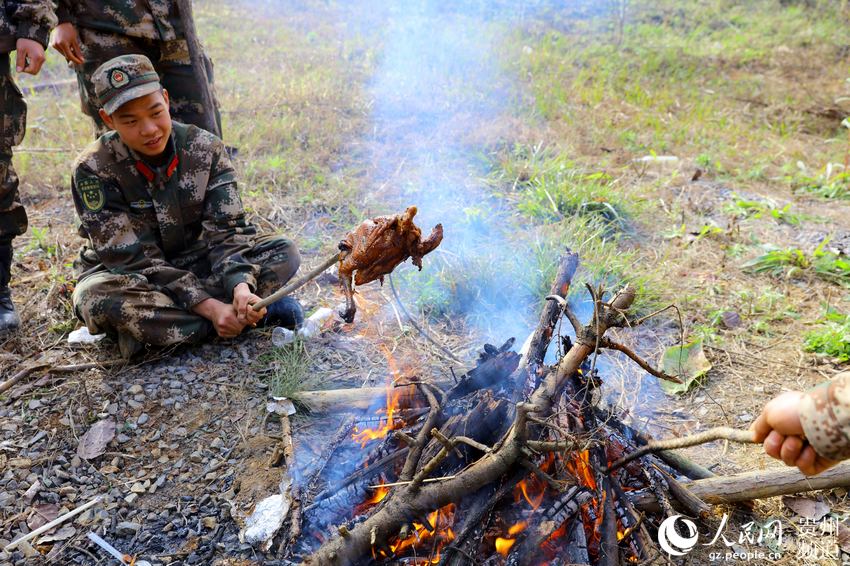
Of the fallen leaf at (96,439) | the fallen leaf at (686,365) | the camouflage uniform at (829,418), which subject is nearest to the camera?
the camouflage uniform at (829,418)

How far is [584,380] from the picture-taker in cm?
266

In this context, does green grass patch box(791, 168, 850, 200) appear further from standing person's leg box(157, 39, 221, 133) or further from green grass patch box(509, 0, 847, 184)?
standing person's leg box(157, 39, 221, 133)

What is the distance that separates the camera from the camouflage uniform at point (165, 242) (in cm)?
349

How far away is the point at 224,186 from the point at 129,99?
30.2 inches

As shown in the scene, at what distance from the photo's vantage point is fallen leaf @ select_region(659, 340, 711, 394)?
3.43m

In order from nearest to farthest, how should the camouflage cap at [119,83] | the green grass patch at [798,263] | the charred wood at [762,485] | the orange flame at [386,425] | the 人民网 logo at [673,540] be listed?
the 人民网 logo at [673,540]
the charred wood at [762,485]
the orange flame at [386,425]
the camouflage cap at [119,83]
the green grass patch at [798,263]

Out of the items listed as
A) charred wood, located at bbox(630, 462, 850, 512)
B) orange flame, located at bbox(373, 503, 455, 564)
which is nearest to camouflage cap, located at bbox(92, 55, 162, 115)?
orange flame, located at bbox(373, 503, 455, 564)

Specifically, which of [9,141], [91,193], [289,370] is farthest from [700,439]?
[9,141]

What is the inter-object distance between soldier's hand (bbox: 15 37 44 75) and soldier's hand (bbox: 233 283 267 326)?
1770mm

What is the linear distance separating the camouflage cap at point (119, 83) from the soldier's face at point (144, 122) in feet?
0.14

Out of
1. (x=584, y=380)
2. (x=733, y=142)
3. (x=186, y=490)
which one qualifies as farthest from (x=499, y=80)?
(x=186, y=490)

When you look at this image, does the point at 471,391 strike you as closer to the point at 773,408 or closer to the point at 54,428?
the point at 773,408

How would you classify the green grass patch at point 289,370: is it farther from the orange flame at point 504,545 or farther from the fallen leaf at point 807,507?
the fallen leaf at point 807,507

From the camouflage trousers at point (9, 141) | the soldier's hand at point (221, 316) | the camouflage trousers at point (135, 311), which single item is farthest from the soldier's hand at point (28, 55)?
the soldier's hand at point (221, 316)
